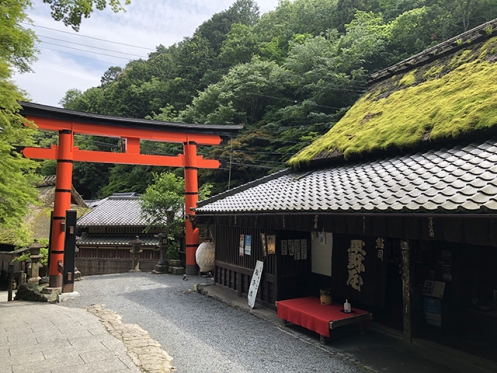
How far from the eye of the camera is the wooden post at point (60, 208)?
10819 millimetres

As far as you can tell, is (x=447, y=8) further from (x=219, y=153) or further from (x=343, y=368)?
(x=343, y=368)

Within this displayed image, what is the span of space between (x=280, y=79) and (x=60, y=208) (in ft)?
54.8

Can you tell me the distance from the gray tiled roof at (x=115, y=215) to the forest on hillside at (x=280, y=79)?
4007 millimetres

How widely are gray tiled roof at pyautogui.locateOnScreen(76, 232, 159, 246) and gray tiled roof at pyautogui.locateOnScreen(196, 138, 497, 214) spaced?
1387 cm

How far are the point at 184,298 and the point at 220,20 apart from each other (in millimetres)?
39152

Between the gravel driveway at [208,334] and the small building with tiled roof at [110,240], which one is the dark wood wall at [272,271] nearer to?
the gravel driveway at [208,334]

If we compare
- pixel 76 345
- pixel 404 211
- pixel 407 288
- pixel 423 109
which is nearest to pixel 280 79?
pixel 423 109

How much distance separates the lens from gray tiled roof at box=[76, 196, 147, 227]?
69.2ft

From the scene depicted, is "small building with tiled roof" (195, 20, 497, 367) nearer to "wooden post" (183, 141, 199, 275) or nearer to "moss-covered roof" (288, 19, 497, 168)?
"moss-covered roof" (288, 19, 497, 168)

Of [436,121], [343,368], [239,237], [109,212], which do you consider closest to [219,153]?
[109,212]

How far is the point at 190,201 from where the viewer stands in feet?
46.8

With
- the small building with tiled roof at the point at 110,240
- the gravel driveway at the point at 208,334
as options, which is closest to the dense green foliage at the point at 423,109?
the gravel driveway at the point at 208,334

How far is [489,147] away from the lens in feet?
16.4

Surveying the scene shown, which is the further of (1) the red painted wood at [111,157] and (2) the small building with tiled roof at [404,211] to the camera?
A: (1) the red painted wood at [111,157]
